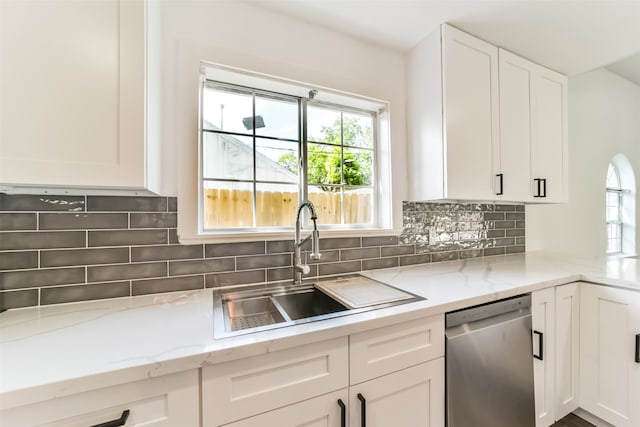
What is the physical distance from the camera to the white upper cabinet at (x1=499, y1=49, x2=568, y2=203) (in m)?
1.73

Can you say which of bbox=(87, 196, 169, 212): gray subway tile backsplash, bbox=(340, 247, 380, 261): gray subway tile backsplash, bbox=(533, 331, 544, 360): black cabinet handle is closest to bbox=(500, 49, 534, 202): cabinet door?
bbox=(533, 331, 544, 360): black cabinet handle

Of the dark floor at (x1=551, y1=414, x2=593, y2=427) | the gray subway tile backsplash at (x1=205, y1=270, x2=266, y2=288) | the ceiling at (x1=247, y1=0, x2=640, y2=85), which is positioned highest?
the ceiling at (x1=247, y1=0, x2=640, y2=85)

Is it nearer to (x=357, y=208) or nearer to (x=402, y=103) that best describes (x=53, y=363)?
(x=357, y=208)

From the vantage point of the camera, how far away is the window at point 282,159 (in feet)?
4.64

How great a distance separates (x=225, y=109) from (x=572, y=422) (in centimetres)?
278

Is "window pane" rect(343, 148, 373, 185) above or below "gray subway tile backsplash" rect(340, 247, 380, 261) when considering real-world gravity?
above

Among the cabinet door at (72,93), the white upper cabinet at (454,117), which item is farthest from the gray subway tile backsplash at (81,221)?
the white upper cabinet at (454,117)

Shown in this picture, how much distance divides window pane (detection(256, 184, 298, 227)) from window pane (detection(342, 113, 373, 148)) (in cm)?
56

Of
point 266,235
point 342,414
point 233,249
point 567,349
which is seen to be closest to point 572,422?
point 567,349

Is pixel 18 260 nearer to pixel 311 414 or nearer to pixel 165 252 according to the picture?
pixel 165 252

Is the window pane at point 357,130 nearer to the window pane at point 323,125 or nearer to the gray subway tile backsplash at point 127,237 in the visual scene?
the window pane at point 323,125

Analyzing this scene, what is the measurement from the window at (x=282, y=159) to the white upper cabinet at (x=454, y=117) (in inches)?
12.9

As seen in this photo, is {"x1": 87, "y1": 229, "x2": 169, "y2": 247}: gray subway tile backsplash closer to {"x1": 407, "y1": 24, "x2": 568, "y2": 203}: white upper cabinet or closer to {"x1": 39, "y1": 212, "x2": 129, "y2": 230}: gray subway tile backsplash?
{"x1": 39, "y1": 212, "x2": 129, "y2": 230}: gray subway tile backsplash

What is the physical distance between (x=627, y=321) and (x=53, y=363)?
2.41m
